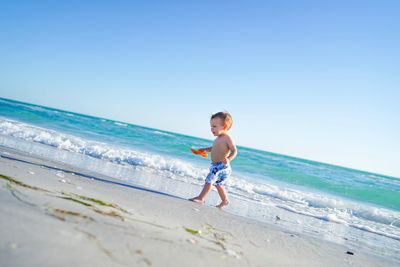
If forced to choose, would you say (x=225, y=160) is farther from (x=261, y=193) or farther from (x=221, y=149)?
(x=261, y=193)

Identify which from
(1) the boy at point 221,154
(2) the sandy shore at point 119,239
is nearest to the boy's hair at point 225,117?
(1) the boy at point 221,154

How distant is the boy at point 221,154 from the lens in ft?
16.6

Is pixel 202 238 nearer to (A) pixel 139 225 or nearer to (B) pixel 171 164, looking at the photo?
(A) pixel 139 225

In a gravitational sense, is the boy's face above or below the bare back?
above

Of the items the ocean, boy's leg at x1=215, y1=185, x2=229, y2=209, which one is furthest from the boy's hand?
the ocean

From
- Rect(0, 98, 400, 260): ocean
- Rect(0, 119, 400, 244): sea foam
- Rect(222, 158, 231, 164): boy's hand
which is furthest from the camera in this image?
Rect(0, 119, 400, 244): sea foam

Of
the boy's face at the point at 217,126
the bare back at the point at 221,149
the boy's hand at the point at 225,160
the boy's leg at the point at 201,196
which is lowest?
the boy's leg at the point at 201,196

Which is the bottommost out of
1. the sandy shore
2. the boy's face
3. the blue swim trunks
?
the sandy shore

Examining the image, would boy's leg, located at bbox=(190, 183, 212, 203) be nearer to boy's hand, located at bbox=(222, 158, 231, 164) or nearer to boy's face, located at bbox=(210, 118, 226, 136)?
boy's hand, located at bbox=(222, 158, 231, 164)

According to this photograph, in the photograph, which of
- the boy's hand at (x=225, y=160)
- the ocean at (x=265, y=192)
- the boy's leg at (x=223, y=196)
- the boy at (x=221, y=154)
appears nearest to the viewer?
the boy's leg at (x=223, y=196)

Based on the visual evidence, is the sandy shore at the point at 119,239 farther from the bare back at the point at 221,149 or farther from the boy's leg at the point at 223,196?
the bare back at the point at 221,149

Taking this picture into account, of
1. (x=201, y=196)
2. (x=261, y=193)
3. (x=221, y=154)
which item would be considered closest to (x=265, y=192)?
(x=261, y=193)

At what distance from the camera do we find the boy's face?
5391mm

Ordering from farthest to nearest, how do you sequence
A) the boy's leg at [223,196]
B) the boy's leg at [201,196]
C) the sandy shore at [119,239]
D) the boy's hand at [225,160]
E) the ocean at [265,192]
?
the ocean at [265,192] < the boy's hand at [225,160] < the boy's leg at [223,196] < the boy's leg at [201,196] < the sandy shore at [119,239]
